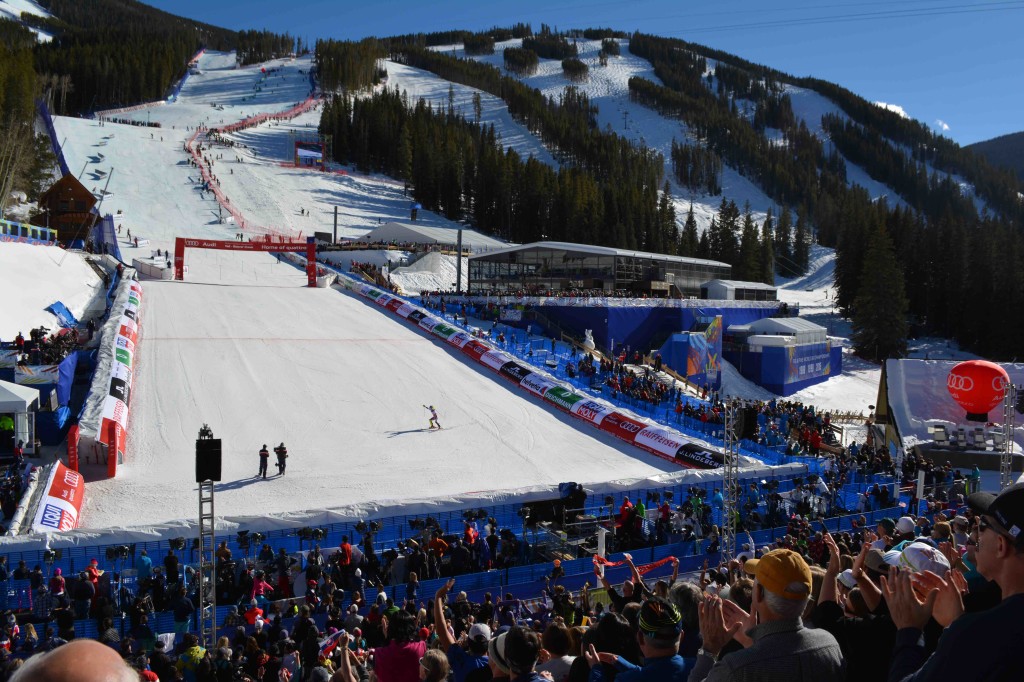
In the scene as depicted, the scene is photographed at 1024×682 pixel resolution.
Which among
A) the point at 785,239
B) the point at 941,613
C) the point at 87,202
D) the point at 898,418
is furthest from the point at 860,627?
the point at 785,239

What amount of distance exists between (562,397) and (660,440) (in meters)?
4.35

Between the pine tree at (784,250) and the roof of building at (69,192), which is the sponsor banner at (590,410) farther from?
the pine tree at (784,250)

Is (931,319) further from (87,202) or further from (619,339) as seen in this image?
(87,202)

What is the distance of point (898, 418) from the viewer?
2300cm

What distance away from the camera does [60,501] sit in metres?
13.8

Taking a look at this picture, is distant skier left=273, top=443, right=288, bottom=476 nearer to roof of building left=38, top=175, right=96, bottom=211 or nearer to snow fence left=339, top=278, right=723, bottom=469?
snow fence left=339, top=278, right=723, bottom=469

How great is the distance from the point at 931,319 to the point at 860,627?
59.9 meters

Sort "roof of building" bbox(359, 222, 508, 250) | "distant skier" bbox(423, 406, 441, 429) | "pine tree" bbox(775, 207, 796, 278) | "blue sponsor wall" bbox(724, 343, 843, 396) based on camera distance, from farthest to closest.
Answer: "pine tree" bbox(775, 207, 796, 278)
"roof of building" bbox(359, 222, 508, 250)
"blue sponsor wall" bbox(724, 343, 843, 396)
"distant skier" bbox(423, 406, 441, 429)

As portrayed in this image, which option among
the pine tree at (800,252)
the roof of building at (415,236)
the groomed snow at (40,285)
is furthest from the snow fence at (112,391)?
the pine tree at (800,252)

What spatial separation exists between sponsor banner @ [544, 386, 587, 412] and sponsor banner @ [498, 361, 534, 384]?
1.61 m

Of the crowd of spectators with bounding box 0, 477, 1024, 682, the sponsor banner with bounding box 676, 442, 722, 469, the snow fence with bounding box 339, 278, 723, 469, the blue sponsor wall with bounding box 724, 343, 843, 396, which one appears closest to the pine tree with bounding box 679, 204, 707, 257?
the blue sponsor wall with bounding box 724, 343, 843, 396

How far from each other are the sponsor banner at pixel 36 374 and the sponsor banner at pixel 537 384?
1324 centimetres

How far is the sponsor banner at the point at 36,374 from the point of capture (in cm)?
1809

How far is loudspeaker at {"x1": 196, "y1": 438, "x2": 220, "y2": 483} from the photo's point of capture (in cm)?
891
